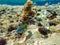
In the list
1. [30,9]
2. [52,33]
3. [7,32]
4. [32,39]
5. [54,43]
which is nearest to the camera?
[54,43]

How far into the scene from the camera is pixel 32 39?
357 inches

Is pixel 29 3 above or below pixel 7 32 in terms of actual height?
above

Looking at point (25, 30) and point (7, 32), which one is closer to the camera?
point (25, 30)

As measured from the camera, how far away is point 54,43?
8.50 m

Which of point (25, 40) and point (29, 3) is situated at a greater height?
point (29, 3)

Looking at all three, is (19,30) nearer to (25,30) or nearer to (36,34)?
(25,30)

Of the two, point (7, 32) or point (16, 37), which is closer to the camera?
point (16, 37)

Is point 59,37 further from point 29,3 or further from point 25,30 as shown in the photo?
point 29,3

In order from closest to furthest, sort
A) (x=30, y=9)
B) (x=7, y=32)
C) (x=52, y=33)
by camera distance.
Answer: (x=52, y=33) < (x=7, y=32) < (x=30, y=9)

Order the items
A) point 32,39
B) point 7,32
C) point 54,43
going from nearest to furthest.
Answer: point 54,43, point 32,39, point 7,32

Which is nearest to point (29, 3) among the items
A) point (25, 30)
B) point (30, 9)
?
point (30, 9)

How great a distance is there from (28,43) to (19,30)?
160 centimetres

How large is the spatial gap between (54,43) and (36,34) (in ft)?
4.17

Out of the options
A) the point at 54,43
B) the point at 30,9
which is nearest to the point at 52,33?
the point at 54,43
